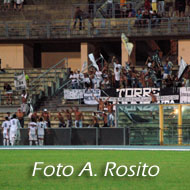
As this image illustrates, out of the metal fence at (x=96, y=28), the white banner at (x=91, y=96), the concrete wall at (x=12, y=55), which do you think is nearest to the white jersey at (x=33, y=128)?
the white banner at (x=91, y=96)

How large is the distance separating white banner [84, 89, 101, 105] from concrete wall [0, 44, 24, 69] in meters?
9.40

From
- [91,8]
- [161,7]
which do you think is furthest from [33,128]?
[91,8]

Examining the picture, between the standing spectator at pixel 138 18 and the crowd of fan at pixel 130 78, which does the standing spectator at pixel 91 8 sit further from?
the crowd of fan at pixel 130 78

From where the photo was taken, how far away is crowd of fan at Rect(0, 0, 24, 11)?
47969 mm

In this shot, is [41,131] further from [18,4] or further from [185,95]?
[18,4]

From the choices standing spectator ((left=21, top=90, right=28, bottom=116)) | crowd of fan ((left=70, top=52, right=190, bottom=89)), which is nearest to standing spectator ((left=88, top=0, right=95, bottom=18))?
crowd of fan ((left=70, top=52, right=190, bottom=89))

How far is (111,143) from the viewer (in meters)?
33.2

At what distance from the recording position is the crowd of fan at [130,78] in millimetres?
38344

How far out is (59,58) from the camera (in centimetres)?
4931

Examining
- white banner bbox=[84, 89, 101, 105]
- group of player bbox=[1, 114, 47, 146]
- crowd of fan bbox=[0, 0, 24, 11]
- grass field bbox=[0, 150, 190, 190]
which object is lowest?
group of player bbox=[1, 114, 47, 146]

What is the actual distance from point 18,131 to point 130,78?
8128 millimetres

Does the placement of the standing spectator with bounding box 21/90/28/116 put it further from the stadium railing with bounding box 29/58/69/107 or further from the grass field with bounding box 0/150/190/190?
the grass field with bounding box 0/150/190/190

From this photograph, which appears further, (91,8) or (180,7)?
(91,8)

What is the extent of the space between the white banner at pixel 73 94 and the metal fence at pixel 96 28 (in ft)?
20.6
